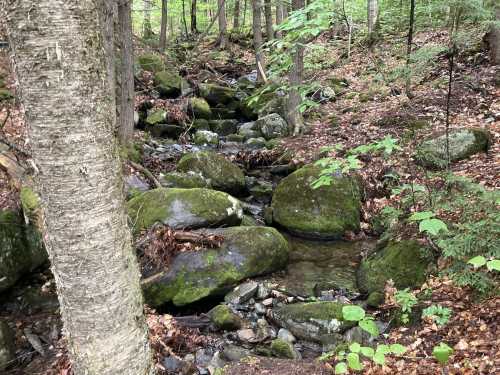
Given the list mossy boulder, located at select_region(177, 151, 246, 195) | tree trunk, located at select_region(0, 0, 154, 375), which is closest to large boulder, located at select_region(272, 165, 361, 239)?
mossy boulder, located at select_region(177, 151, 246, 195)

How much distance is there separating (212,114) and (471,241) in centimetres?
1232

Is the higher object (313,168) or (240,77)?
(240,77)

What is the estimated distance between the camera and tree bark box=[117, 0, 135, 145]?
9.58 metres

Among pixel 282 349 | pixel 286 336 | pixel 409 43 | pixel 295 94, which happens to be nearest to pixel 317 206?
pixel 409 43

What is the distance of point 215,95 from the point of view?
53.3ft

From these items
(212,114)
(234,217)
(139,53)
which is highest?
(139,53)

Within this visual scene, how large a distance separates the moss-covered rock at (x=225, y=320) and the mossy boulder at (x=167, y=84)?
477 inches

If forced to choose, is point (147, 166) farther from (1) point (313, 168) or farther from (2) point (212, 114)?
(2) point (212, 114)

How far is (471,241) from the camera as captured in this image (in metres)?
4.17

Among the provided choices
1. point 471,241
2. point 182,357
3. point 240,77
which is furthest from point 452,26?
point 240,77

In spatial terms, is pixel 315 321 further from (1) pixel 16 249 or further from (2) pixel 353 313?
(1) pixel 16 249

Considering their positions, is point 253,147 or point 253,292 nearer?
point 253,292

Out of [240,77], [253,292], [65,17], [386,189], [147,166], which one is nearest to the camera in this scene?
[65,17]

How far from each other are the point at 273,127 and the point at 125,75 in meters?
4.73
